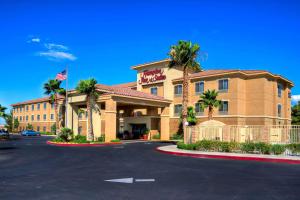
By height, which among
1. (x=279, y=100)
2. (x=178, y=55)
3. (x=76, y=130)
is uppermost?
(x=178, y=55)

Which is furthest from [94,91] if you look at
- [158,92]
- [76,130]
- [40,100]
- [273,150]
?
[40,100]

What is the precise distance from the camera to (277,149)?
63.1ft

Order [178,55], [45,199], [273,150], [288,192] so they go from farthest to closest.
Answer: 1. [178,55]
2. [273,150]
3. [288,192]
4. [45,199]

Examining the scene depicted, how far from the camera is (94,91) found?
34.0 metres

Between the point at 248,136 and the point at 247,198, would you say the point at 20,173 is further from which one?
the point at 248,136

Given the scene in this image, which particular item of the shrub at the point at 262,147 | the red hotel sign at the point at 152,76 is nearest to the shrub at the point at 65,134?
the red hotel sign at the point at 152,76

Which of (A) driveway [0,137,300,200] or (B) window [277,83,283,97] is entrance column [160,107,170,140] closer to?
(B) window [277,83,283,97]

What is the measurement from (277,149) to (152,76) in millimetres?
32646

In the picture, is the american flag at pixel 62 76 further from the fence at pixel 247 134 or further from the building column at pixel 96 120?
the fence at pixel 247 134

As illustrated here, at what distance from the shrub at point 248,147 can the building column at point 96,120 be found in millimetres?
21018

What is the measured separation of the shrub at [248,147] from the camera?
20.3 meters

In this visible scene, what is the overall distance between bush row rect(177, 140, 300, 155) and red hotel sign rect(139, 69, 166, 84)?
25.5 meters

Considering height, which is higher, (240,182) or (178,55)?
(178,55)

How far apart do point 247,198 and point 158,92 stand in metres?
41.1
